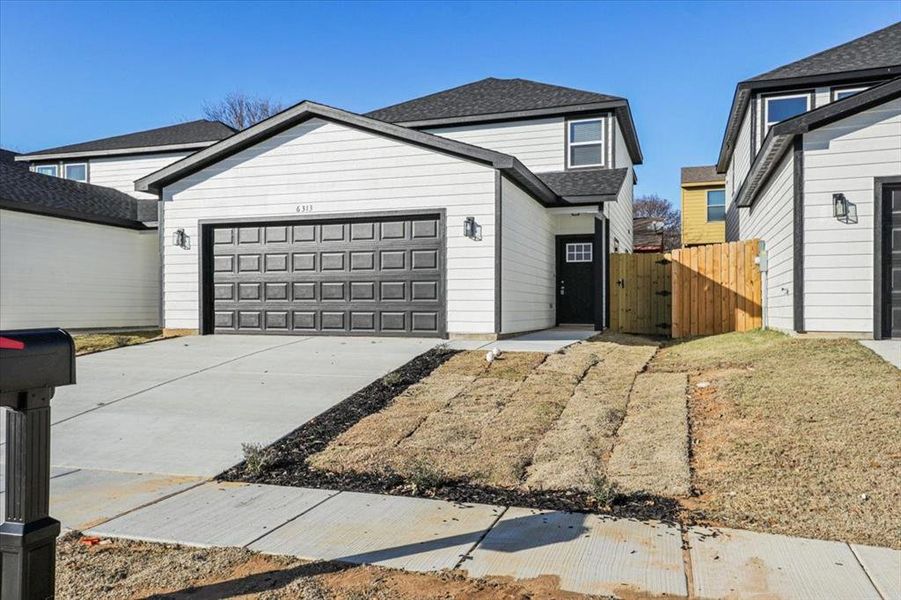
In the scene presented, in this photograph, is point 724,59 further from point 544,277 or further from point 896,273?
point 896,273

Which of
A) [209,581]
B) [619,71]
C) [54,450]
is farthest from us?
[619,71]

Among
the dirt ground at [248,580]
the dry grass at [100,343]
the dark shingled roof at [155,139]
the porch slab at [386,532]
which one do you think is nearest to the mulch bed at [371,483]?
the porch slab at [386,532]

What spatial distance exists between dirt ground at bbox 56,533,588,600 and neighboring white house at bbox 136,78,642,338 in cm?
799

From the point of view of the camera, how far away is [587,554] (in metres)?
3.19

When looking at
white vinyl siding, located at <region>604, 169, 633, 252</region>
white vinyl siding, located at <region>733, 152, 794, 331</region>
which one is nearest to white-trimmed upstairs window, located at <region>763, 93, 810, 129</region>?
white vinyl siding, located at <region>733, 152, 794, 331</region>

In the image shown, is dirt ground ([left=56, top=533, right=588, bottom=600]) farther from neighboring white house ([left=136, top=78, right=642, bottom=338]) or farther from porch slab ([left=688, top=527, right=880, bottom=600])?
neighboring white house ([left=136, top=78, right=642, bottom=338])

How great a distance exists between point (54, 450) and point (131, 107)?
27.5 m

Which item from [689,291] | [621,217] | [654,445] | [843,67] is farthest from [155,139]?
[654,445]

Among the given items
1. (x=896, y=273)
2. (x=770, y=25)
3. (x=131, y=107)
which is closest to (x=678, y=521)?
(x=896, y=273)

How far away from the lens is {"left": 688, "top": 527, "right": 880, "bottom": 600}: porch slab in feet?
8.98

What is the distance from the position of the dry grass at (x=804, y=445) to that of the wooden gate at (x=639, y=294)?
6.56m

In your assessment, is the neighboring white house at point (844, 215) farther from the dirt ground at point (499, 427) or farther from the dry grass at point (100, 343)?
the dry grass at point (100, 343)

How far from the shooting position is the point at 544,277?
47.2 ft

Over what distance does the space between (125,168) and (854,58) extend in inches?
795
